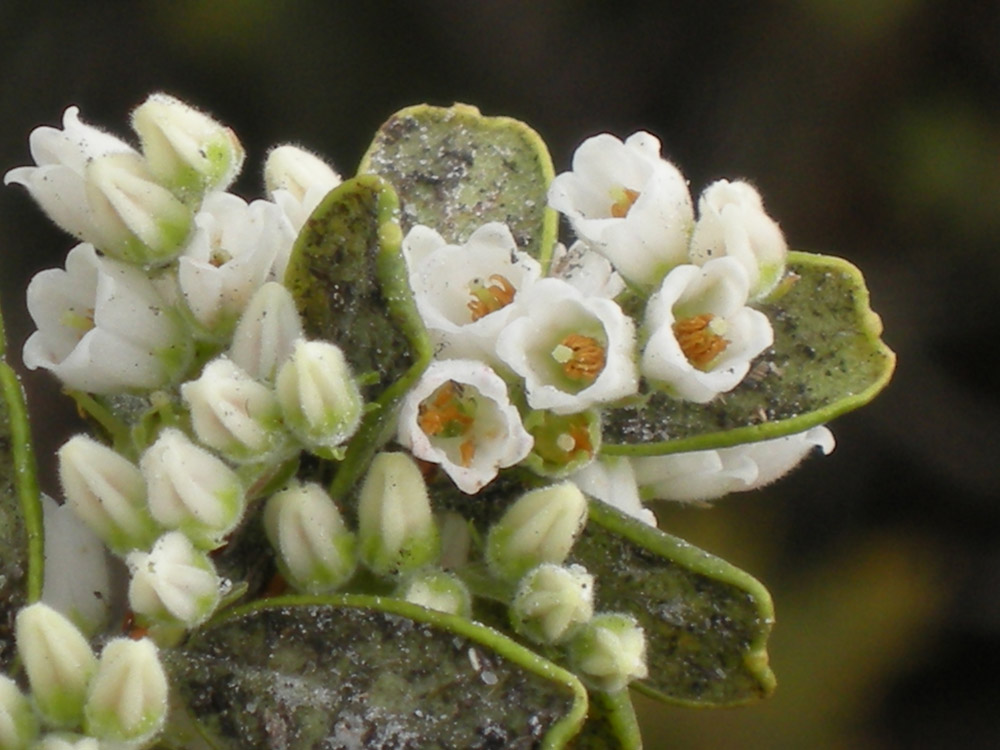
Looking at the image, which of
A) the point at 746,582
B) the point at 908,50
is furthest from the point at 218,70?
the point at 746,582

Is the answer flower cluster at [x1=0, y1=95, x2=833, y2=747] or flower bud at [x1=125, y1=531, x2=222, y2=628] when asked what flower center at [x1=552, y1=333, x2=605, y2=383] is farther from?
flower bud at [x1=125, y1=531, x2=222, y2=628]

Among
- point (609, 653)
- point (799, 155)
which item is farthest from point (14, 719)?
point (799, 155)

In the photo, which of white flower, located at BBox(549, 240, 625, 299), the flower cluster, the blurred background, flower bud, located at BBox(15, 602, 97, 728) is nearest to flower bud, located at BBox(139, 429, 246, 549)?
the flower cluster

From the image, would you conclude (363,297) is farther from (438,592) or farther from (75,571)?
(75,571)

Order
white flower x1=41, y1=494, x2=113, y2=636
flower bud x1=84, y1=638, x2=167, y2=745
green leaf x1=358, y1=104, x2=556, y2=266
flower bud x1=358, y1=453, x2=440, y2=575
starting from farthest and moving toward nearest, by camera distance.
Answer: green leaf x1=358, y1=104, x2=556, y2=266, white flower x1=41, y1=494, x2=113, y2=636, flower bud x1=358, y1=453, x2=440, y2=575, flower bud x1=84, y1=638, x2=167, y2=745

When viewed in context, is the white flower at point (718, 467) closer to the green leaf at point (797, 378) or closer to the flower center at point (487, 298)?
the green leaf at point (797, 378)
